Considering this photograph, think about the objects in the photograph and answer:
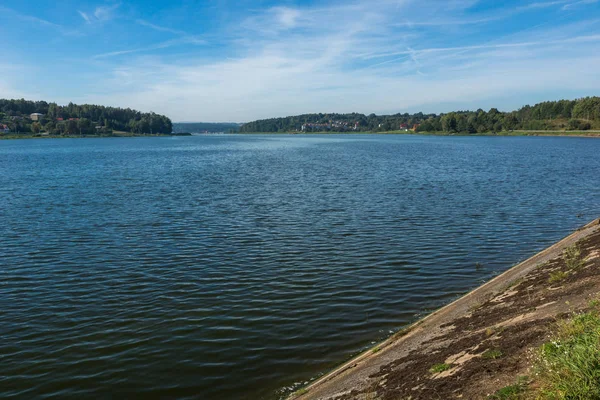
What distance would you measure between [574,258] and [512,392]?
1303cm

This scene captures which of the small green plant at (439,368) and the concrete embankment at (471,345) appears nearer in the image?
the concrete embankment at (471,345)

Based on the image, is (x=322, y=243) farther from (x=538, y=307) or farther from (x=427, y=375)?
(x=427, y=375)

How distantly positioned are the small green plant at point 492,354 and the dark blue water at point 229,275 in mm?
5482

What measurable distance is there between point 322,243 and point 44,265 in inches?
638

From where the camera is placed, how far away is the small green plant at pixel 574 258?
17.7m

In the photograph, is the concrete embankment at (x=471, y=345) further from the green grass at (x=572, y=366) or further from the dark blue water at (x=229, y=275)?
the dark blue water at (x=229, y=275)

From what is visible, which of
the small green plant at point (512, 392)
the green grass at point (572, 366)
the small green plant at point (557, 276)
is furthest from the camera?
the small green plant at point (557, 276)

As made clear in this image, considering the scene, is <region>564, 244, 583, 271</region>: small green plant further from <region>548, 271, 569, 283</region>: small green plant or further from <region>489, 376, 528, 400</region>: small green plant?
<region>489, 376, 528, 400</region>: small green plant

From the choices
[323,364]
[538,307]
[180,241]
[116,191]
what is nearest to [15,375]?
[323,364]

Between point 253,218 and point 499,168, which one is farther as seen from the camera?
point 499,168

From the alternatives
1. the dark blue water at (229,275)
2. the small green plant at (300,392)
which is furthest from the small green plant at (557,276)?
the small green plant at (300,392)

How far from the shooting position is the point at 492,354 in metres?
10.5

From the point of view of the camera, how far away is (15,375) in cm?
1421

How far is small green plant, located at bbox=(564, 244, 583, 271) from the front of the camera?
17.7 meters
